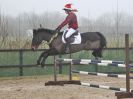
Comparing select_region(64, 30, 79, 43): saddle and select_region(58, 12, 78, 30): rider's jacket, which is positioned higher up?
select_region(58, 12, 78, 30): rider's jacket

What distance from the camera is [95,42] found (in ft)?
43.1

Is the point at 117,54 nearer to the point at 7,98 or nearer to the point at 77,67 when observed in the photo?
the point at 77,67

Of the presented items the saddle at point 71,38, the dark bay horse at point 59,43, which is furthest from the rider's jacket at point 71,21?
the dark bay horse at point 59,43

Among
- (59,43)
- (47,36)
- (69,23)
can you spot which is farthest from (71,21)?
(47,36)

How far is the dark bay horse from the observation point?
40.3ft

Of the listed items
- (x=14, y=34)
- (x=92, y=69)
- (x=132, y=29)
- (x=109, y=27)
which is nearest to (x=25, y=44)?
(x=14, y=34)

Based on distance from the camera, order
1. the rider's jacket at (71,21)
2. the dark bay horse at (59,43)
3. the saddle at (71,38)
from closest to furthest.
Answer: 1. the rider's jacket at (71,21)
2. the dark bay horse at (59,43)
3. the saddle at (71,38)

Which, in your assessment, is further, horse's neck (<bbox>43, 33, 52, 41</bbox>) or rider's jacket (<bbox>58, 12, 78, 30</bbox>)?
horse's neck (<bbox>43, 33, 52, 41</bbox>)

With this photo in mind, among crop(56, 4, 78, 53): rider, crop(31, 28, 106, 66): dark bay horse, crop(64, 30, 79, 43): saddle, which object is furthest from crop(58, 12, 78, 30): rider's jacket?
crop(31, 28, 106, 66): dark bay horse

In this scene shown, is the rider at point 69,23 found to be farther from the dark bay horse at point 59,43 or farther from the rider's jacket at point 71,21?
the dark bay horse at point 59,43

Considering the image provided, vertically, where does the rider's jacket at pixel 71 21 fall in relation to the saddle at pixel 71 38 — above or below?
above

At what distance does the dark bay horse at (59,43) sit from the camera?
1227cm

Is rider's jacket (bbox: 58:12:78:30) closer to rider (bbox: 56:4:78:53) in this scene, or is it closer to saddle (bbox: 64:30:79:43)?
rider (bbox: 56:4:78:53)

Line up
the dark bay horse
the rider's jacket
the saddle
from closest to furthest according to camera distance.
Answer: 1. the rider's jacket
2. the dark bay horse
3. the saddle
